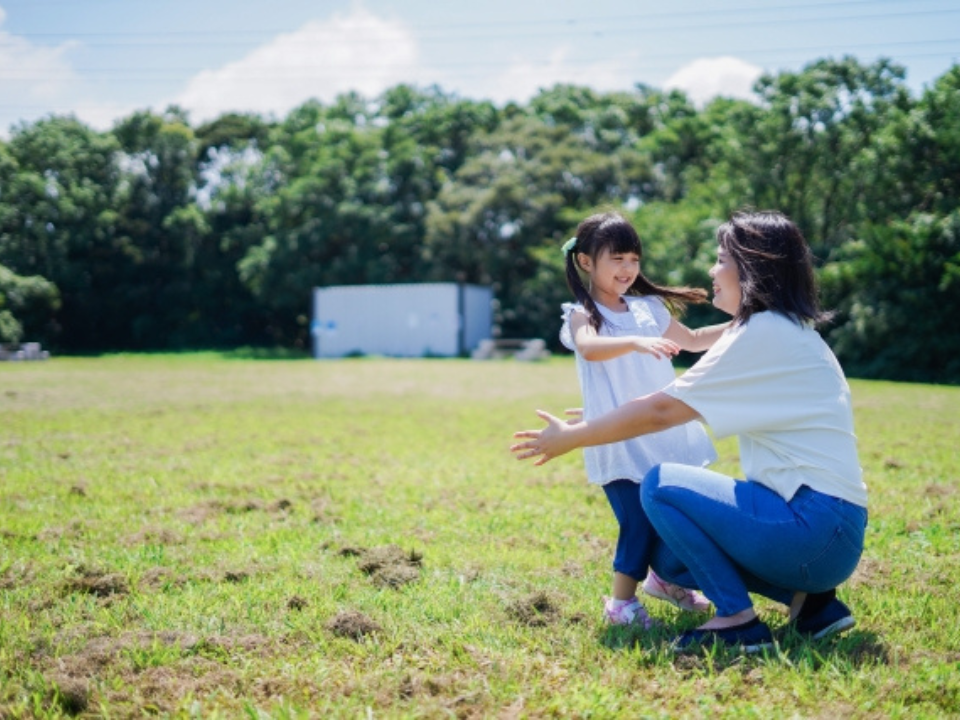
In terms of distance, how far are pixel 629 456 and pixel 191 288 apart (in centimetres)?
4117

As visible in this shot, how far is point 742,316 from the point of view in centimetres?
283

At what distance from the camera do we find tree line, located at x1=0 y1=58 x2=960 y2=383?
84.1 feet

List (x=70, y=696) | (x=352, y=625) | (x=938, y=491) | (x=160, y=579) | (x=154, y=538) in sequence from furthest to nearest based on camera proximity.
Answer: (x=938, y=491), (x=154, y=538), (x=160, y=579), (x=352, y=625), (x=70, y=696)

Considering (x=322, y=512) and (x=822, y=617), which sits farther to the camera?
(x=322, y=512)

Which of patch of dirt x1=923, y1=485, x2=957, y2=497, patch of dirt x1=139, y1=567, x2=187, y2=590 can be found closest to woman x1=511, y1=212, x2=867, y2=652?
patch of dirt x1=139, y1=567, x2=187, y2=590

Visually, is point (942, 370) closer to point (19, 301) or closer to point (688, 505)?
point (688, 505)

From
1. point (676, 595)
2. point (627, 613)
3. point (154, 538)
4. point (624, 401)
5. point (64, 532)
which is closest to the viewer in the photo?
point (627, 613)

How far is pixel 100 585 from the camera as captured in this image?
358 cm

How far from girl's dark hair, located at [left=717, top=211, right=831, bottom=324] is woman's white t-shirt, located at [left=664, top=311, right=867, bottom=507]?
0.08m

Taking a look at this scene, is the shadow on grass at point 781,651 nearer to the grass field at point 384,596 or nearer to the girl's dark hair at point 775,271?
the grass field at point 384,596

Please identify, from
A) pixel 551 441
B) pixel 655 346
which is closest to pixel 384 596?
pixel 551 441

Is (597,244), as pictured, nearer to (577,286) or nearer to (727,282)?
(577,286)

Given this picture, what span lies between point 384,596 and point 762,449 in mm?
1666

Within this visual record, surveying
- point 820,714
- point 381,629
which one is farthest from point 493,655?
point 820,714
